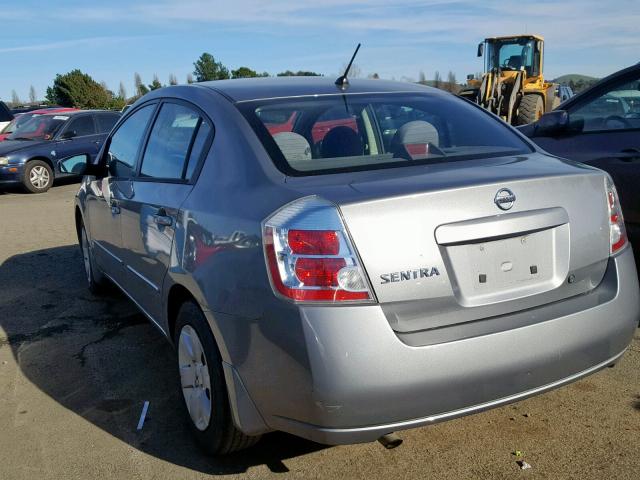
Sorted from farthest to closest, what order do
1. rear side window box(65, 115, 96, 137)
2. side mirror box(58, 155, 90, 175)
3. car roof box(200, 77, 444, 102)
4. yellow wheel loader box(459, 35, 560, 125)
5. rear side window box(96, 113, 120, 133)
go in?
yellow wheel loader box(459, 35, 560, 125) → rear side window box(96, 113, 120, 133) → rear side window box(65, 115, 96, 137) → side mirror box(58, 155, 90, 175) → car roof box(200, 77, 444, 102)

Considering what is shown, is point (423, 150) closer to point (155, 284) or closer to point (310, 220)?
point (310, 220)

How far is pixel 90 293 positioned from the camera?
19.3 feet

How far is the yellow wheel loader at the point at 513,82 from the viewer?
1590 cm

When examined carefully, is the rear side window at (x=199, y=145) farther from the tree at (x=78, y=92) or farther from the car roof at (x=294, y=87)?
the tree at (x=78, y=92)

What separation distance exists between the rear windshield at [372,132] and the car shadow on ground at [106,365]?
53.2 inches

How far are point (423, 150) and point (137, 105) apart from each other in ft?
7.53

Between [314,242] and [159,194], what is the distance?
140 cm

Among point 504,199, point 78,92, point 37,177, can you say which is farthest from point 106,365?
point 78,92

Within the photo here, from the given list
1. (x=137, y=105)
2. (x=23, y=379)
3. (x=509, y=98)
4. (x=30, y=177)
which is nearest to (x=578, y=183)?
(x=137, y=105)

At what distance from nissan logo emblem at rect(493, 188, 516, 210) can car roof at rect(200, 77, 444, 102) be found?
126cm

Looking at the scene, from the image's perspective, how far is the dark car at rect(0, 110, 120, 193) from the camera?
532 inches

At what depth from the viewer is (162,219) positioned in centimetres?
334

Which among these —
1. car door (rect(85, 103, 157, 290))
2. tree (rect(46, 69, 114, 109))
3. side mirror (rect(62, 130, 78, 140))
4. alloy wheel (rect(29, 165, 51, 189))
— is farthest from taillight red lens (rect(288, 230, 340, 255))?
tree (rect(46, 69, 114, 109))

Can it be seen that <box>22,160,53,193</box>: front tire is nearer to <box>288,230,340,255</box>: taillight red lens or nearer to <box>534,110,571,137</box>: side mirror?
Result: <box>534,110,571,137</box>: side mirror
